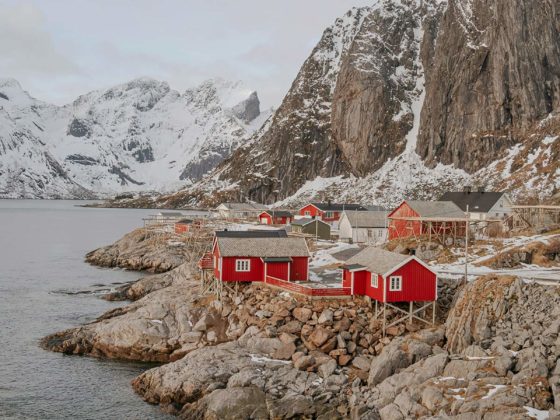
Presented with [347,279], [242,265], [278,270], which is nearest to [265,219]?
[242,265]

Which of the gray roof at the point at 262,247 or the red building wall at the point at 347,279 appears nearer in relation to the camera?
the red building wall at the point at 347,279

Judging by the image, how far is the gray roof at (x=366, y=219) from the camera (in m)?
77.6

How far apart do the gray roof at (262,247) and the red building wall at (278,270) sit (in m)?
1.07

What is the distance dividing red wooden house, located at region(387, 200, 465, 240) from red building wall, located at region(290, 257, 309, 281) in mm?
14264

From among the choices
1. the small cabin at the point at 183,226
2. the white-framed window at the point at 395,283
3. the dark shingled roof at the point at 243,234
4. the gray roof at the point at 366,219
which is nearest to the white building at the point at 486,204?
the gray roof at the point at 366,219

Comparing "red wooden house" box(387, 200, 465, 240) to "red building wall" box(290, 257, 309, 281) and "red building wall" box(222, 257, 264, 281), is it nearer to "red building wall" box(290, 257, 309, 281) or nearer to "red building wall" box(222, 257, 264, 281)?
"red building wall" box(290, 257, 309, 281)

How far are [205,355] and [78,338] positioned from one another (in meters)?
13.0

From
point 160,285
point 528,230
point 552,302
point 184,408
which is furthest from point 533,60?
point 184,408

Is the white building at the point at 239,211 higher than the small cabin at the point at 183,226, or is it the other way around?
the white building at the point at 239,211

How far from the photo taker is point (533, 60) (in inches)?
6850

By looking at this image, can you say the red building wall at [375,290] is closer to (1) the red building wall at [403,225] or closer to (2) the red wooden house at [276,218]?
(1) the red building wall at [403,225]

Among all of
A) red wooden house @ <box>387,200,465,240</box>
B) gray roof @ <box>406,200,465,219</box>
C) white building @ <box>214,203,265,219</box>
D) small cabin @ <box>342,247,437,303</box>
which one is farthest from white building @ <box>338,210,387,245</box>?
white building @ <box>214,203,265,219</box>

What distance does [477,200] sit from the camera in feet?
290

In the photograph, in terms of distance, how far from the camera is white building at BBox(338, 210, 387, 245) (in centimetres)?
7725
